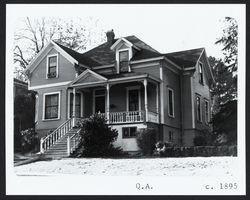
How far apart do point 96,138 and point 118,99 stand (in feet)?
16.9

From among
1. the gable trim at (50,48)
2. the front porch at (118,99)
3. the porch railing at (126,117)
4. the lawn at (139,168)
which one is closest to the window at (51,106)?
the front porch at (118,99)

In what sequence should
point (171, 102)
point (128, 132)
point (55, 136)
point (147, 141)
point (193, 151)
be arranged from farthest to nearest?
point (171, 102)
point (55, 136)
point (128, 132)
point (147, 141)
point (193, 151)

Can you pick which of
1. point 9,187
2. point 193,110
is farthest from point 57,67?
point 9,187

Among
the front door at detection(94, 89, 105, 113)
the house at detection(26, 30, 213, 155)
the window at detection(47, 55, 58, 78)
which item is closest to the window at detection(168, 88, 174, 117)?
the house at detection(26, 30, 213, 155)

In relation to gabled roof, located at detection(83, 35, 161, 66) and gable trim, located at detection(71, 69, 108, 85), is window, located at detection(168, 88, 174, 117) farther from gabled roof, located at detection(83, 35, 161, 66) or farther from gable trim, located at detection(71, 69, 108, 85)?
gable trim, located at detection(71, 69, 108, 85)

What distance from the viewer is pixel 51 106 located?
23047 mm

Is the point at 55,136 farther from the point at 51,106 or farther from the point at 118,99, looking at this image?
the point at 118,99

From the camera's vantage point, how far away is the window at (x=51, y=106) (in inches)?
898

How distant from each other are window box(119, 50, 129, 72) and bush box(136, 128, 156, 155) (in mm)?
5226

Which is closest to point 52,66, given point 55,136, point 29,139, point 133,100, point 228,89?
point 55,136

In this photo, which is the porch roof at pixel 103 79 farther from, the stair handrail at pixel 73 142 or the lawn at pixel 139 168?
the lawn at pixel 139 168

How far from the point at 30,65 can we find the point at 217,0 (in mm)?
15677

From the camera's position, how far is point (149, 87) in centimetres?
2150

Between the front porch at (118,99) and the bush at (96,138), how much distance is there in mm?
2149
